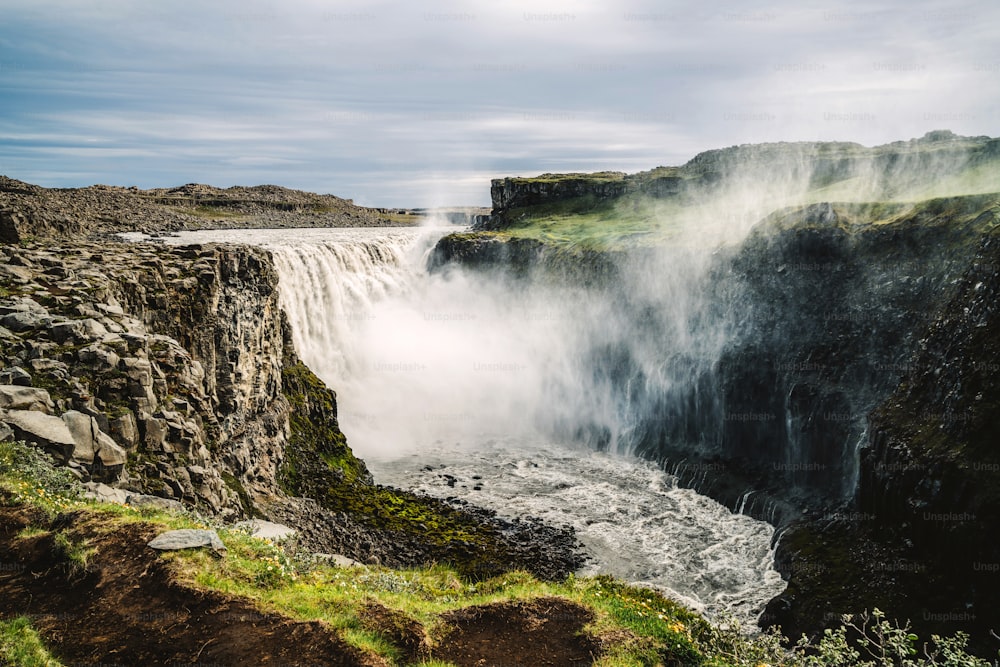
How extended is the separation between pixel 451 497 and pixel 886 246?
25.5m

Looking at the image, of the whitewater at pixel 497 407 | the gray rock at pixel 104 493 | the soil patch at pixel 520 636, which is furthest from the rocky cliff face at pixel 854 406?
the gray rock at pixel 104 493

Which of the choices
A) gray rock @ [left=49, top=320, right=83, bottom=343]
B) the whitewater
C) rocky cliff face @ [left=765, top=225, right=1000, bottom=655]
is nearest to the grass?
gray rock @ [left=49, top=320, right=83, bottom=343]

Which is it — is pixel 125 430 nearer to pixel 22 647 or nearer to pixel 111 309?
pixel 111 309

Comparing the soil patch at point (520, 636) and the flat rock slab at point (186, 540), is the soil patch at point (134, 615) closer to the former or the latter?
the flat rock slab at point (186, 540)

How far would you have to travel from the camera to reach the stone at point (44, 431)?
45.2ft

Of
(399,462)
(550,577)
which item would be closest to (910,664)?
(550,577)

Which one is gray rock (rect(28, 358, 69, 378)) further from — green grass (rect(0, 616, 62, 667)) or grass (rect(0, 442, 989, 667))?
green grass (rect(0, 616, 62, 667))

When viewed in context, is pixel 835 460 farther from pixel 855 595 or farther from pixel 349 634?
pixel 349 634

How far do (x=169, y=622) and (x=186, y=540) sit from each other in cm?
204

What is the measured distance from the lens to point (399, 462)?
40562 millimetres

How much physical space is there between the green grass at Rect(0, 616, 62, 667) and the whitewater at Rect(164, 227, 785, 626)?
71.6 ft

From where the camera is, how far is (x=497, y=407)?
170 feet

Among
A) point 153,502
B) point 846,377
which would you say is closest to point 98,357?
point 153,502

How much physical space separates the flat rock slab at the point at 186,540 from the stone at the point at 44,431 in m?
4.32
